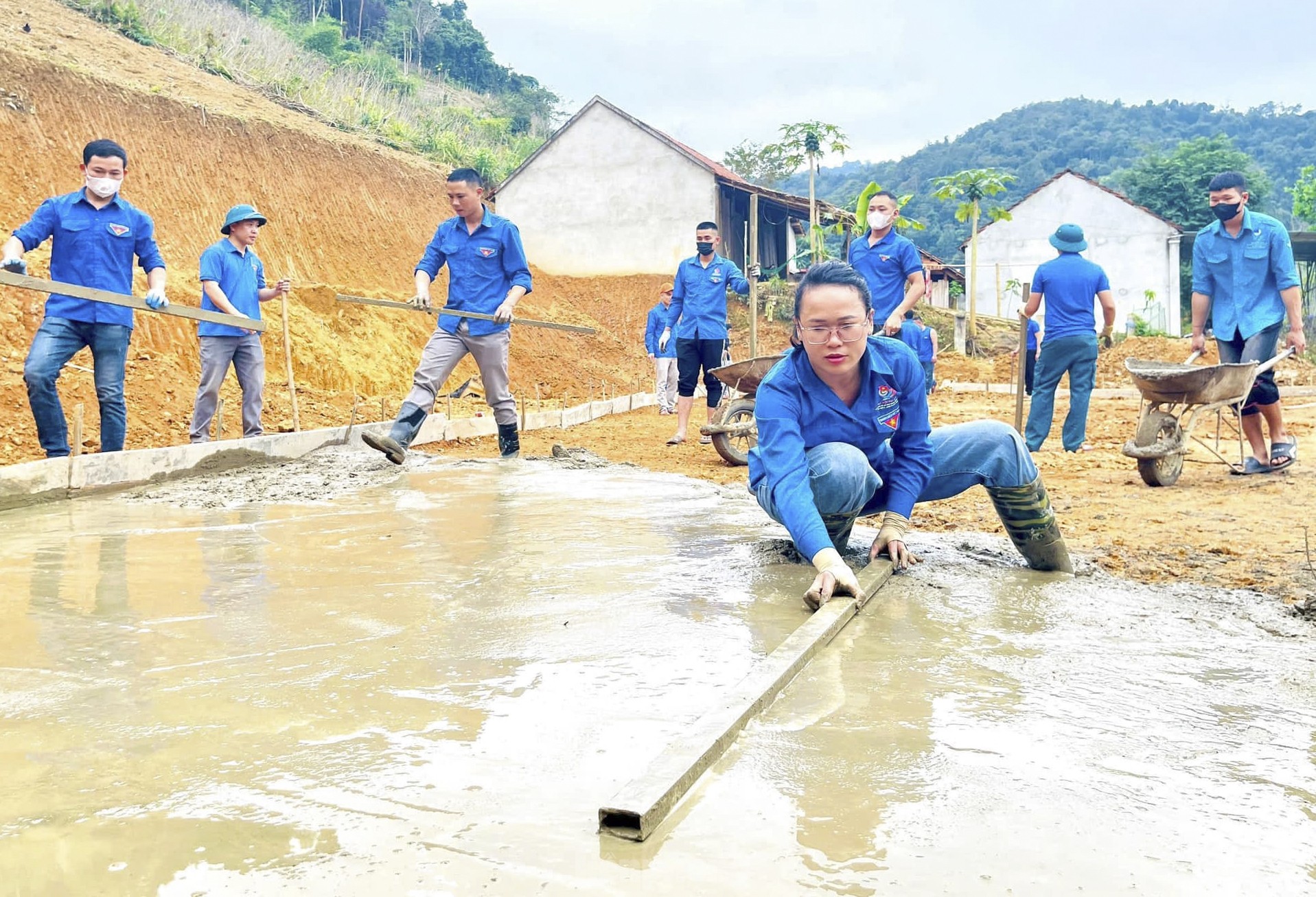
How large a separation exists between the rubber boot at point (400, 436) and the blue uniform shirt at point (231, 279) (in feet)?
4.09

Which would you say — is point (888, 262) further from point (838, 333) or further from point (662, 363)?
point (662, 363)

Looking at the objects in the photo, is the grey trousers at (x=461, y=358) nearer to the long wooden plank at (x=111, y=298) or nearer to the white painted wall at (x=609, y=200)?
the long wooden plank at (x=111, y=298)

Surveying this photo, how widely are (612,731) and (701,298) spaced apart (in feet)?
23.4

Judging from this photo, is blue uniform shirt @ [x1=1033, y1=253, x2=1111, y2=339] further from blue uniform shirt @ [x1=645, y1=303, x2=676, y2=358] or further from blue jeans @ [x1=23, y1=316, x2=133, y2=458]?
blue jeans @ [x1=23, y1=316, x2=133, y2=458]

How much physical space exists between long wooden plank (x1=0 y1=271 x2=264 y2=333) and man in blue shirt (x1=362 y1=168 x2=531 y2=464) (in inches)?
43.8

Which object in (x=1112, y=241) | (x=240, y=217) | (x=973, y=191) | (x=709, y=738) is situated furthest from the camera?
(x=1112, y=241)

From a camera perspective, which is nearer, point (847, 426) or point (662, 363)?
point (847, 426)

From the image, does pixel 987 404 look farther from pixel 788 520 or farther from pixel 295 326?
pixel 788 520

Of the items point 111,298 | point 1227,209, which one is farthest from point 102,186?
point 1227,209

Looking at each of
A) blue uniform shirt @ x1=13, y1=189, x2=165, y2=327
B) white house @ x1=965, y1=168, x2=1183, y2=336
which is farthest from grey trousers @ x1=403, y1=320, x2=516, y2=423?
white house @ x1=965, y1=168, x2=1183, y2=336

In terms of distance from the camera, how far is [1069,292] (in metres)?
8.11

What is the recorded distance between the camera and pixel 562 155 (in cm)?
2941

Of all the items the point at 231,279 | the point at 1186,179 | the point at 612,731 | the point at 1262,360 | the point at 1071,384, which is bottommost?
the point at 612,731

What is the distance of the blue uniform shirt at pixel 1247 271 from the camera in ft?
21.8
